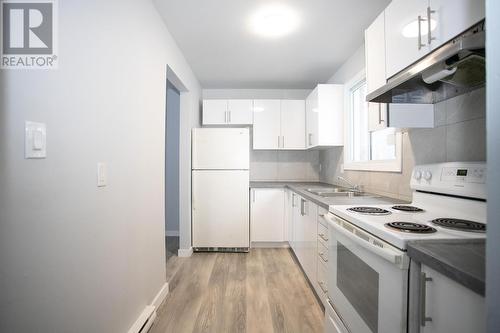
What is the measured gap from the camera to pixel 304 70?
3.12 meters

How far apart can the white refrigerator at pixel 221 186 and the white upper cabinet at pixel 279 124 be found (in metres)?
0.47

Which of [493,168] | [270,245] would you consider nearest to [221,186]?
[270,245]

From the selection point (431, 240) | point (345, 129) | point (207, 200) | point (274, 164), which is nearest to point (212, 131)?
point (207, 200)

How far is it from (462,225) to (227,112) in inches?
119

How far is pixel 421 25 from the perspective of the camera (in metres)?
1.16

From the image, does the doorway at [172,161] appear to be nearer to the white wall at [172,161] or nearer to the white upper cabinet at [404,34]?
the white wall at [172,161]

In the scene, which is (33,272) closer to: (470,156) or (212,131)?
(470,156)

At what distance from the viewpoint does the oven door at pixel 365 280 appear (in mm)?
833

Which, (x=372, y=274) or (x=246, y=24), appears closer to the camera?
(x=372, y=274)

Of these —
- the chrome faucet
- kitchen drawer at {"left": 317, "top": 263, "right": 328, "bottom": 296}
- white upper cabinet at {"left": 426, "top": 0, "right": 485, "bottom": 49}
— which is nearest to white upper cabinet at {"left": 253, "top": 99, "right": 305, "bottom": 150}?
the chrome faucet

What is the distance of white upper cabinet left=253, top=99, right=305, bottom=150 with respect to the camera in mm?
3533

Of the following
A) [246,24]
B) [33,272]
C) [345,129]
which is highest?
[246,24]

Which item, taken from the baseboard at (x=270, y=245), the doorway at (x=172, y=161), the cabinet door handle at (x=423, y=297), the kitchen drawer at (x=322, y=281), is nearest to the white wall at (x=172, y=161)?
the doorway at (x=172, y=161)

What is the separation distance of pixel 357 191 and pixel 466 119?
1.29 m
